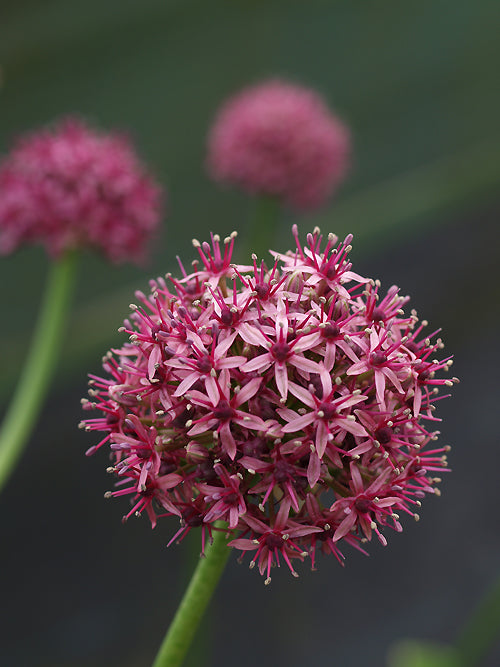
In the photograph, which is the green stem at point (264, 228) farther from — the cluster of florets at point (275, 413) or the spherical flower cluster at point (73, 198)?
the cluster of florets at point (275, 413)

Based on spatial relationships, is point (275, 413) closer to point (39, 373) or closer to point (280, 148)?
point (39, 373)

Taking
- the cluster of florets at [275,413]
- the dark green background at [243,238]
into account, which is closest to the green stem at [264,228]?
the cluster of florets at [275,413]

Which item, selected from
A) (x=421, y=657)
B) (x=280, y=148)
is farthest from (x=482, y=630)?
(x=280, y=148)

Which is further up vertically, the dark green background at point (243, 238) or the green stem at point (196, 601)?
the dark green background at point (243, 238)

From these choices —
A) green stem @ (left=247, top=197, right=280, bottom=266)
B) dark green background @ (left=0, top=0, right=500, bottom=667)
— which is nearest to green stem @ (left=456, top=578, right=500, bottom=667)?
dark green background @ (left=0, top=0, right=500, bottom=667)

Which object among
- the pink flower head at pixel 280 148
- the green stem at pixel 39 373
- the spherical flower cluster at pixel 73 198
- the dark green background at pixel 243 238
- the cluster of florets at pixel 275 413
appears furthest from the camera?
the dark green background at pixel 243 238

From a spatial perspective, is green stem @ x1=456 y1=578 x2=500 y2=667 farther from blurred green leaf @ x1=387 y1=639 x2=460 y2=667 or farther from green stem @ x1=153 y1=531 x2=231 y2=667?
green stem @ x1=153 y1=531 x2=231 y2=667
